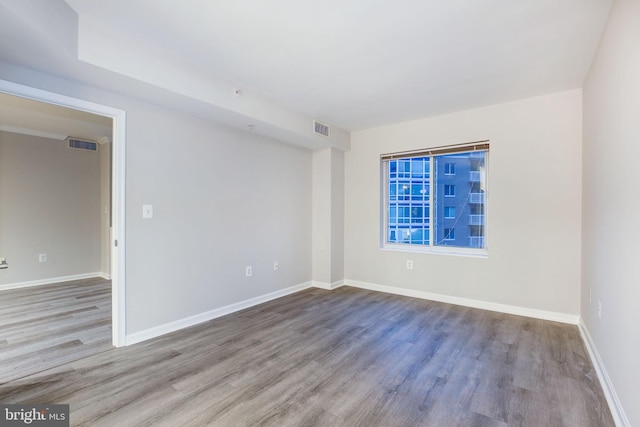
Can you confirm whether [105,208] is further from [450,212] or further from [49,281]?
[450,212]

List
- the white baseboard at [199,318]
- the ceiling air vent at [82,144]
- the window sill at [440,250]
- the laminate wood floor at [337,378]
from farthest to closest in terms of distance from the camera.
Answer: the ceiling air vent at [82,144] < the window sill at [440,250] < the white baseboard at [199,318] < the laminate wood floor at [337,378]

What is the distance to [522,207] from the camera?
3363mm

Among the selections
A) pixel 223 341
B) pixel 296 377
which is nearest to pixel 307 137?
pixel 223 341

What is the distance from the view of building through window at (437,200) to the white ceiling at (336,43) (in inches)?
43.8

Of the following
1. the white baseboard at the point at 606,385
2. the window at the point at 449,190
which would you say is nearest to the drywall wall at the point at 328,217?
the window at the point at 449,190

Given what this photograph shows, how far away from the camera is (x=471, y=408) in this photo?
179 centimetres

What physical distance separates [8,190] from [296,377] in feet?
17.4

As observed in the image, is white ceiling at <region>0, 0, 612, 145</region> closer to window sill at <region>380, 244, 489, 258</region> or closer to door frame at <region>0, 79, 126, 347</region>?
door frame at <region>0, 79, 126, 347</region>

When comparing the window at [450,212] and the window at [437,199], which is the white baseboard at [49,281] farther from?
the window at [450,212]

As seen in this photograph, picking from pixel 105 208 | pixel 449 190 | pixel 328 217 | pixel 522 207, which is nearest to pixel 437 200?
pixel 449 190

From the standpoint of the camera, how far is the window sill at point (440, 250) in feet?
12.3

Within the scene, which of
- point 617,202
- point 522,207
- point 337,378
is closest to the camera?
point 617,202

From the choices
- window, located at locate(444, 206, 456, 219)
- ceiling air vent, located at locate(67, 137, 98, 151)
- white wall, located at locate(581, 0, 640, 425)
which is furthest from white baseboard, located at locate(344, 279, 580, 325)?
ceiling air vent, located at locate(67, 137, 98, 151)

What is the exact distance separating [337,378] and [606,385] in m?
1.74
